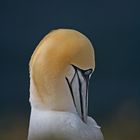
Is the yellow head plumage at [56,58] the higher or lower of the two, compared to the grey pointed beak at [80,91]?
higher

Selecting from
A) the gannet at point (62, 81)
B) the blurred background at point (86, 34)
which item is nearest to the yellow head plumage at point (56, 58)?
the gannet at point (62, 81)

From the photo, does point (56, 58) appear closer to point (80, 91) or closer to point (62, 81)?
point (62, 81)

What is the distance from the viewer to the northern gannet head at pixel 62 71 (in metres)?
2.61

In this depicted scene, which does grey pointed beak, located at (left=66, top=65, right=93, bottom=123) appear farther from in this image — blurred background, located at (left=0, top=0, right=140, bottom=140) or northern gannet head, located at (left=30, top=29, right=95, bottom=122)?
blurred background, located at (left=0, top=0, right=140, bottom=140)

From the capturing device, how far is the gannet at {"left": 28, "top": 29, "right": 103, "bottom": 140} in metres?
2.59

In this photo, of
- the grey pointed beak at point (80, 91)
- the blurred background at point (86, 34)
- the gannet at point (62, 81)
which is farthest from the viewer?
the blurred background at point (86, 34)

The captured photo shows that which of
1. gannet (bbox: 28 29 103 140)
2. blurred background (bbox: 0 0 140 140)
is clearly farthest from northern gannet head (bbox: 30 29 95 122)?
blurred background (bbox: 0 0 140 140)

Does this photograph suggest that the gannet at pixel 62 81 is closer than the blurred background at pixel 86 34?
Yes

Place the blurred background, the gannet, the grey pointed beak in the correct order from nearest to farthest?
the gannet < the grey pointed beak < the blurred background

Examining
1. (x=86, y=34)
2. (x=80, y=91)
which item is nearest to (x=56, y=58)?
(x=80, y=91)

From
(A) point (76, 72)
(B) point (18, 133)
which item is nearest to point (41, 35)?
(A) point (76, 72)

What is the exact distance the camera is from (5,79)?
426 centimetres

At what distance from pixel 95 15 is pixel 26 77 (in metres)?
0.62

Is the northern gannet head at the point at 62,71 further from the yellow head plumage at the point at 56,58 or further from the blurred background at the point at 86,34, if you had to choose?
the blurred background at the point at 86,34
